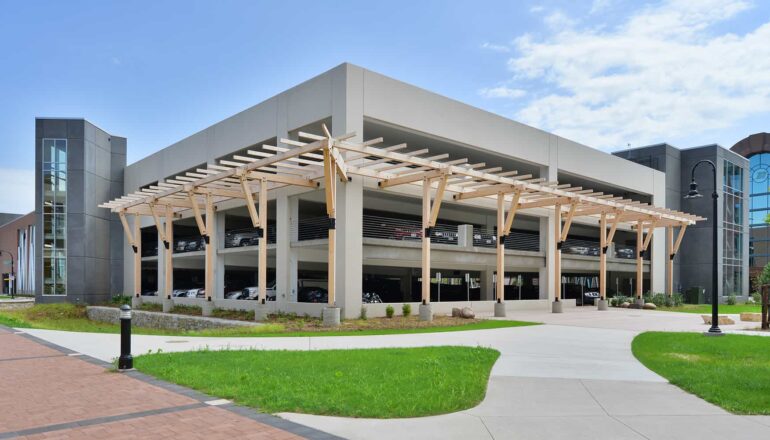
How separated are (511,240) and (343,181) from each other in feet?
50.4

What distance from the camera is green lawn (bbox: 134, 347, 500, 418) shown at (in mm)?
7453

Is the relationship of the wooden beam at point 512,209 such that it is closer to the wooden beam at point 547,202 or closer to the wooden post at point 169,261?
the wooden beam at point 547,202

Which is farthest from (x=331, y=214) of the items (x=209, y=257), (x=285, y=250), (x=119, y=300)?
(x=119, y=300)

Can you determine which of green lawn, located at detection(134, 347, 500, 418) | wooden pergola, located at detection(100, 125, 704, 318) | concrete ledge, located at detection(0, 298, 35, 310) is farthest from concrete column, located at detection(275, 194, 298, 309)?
concrete ledge, located at detection(0, 298, 35, 310)

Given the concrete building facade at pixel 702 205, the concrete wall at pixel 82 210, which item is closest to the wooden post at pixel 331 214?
the concrete wall at pixel 82 210

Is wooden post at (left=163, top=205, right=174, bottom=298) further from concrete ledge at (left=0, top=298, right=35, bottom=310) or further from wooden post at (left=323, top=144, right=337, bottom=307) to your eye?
concrete ledge at (left=0, top=298, right=35, bottom=310)

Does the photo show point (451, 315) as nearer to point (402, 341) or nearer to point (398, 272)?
point (402, 341)

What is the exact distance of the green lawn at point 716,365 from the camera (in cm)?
847

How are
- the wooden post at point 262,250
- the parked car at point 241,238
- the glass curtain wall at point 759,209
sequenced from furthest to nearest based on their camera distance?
1. the glass curtain wall at point 759,209
2. the parked car at point 241,238
3. the wooden post at point 262,250

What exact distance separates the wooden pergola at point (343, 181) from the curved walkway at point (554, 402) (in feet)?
25.0

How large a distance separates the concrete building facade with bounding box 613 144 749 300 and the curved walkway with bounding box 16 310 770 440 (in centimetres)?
4270

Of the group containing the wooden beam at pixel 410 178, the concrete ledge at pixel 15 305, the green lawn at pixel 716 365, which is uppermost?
the wooden beam at pixel 410 178

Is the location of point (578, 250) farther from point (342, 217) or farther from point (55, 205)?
point (55, 205)

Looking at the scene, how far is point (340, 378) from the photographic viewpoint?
9.13m
